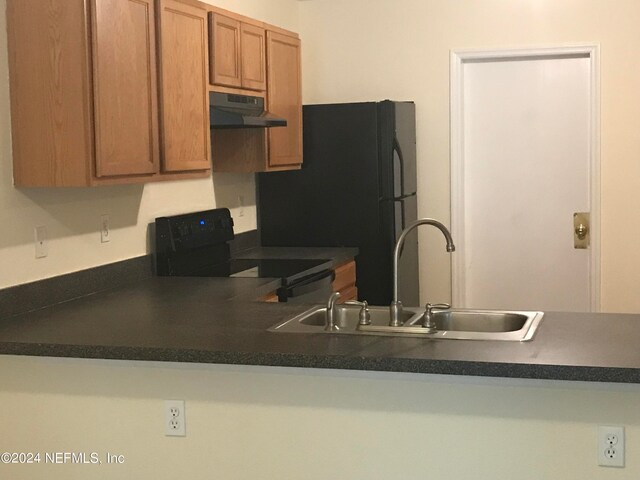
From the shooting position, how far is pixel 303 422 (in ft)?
9.51

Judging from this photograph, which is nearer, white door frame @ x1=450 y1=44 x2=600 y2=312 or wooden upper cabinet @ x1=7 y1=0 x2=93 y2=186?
wooden upper cabinet @ x1=7 y1=0 x2=93 y2=186

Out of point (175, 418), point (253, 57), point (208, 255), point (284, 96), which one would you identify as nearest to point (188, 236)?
point (208, 255)

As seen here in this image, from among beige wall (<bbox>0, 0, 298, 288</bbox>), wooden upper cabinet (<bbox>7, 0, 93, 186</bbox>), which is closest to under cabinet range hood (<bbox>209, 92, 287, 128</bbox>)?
beige wall (<bbox>0, 0, 298, 288</bbox>)

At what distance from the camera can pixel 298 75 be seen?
5.45m

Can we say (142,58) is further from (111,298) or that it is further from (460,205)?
(460,205)

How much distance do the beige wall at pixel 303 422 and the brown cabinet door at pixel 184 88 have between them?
112cm

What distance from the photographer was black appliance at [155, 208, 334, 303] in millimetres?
4371

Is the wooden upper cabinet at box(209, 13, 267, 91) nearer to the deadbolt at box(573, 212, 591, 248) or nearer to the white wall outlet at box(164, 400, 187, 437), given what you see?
the white wall outlet at box(164, 400, 187, 437)

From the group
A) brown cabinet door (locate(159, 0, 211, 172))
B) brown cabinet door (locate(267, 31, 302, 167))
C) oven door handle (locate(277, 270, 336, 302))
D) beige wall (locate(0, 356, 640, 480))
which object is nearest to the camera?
beige wall (locate(0, 356, 640, 480))

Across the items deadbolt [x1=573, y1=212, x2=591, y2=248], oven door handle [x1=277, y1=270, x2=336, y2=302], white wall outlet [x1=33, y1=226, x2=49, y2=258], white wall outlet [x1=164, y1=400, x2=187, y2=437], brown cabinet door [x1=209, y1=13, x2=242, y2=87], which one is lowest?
white wall outlet [x1=164, y1=400, x2=187, y2=437]

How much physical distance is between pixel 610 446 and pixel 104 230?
89.3 inches

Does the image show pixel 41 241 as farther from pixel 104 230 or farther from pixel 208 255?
pixel 208 255

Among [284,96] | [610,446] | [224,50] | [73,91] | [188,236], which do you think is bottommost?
[610,446]

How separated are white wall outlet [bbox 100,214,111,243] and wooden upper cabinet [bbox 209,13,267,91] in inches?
33.8
